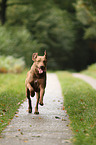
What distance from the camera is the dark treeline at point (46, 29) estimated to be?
25.6 metres

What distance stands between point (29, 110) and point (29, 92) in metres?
0.49

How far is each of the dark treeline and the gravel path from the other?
12372mm

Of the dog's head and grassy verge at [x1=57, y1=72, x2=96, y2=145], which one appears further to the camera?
the dog's head

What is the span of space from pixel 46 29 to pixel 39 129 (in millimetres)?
27713

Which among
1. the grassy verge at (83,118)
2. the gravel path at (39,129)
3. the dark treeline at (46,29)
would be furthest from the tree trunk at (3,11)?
the gravel path at (39,129)

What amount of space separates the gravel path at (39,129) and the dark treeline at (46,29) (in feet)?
40.6

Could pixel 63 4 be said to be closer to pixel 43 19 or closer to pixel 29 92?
pixel 43 19

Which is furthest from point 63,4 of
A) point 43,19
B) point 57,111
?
point 57,111

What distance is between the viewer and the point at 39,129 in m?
5.76

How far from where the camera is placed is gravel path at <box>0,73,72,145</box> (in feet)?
16.5

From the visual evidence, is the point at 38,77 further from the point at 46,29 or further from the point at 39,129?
the point at 46,29

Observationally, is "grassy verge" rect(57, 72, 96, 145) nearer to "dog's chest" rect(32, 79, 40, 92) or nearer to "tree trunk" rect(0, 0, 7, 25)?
"dog's chest" rect(32, 79, 40, 92)

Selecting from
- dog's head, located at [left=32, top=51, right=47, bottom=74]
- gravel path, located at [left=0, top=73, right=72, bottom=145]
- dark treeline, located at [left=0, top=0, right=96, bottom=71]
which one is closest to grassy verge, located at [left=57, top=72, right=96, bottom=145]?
gravel path, located at [left=0, top=73, right=72, bottom=145]

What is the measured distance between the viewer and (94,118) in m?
6.30
